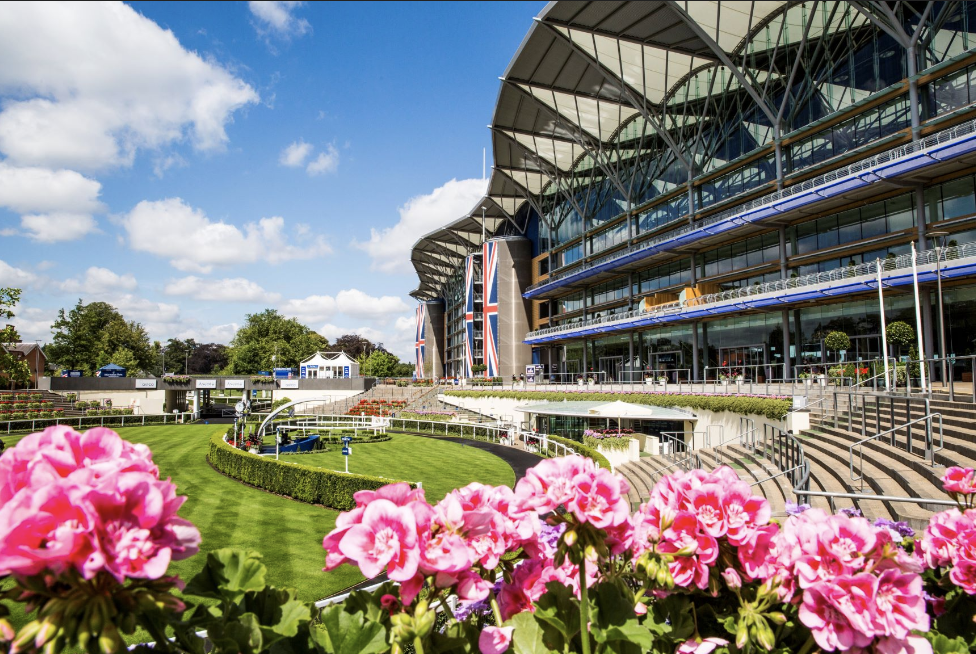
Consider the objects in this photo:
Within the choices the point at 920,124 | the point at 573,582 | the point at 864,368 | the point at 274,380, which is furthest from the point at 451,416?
the point at 573,582

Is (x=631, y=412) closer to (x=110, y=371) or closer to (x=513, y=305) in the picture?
(x=513, y=305)

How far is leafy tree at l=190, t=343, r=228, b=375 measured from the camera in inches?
5069

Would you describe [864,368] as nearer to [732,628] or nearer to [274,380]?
[732,628]

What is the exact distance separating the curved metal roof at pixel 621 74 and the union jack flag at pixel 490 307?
13.4 metres

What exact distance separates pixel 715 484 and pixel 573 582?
657 millimetres

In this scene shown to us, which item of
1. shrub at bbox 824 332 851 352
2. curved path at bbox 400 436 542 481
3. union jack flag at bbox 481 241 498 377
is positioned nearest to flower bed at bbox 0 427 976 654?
curved path at bbox 400 436 542 481

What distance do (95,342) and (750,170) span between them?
8779 cm

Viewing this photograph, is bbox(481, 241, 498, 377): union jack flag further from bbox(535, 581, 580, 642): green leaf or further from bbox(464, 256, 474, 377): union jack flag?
bbox(535, 581, 580, 642): green leaf

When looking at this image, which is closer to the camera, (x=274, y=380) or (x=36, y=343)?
(x=274, y=380)

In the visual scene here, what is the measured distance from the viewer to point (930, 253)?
84.2 feet

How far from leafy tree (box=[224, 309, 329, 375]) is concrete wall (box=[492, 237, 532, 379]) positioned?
3996cm

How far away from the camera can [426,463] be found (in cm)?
2492

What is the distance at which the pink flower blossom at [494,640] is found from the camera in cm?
179

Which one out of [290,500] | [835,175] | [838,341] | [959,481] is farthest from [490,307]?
[959,481]
